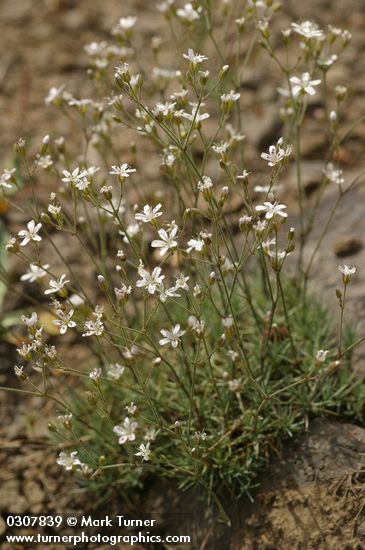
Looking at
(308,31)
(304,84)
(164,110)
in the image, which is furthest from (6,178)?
(308,31)

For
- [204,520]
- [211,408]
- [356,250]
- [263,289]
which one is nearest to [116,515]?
[204,520]

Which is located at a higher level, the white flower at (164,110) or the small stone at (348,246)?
the small stone at (348,246)

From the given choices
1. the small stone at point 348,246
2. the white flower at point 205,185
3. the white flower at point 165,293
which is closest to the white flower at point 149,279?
the white flower at point 165,293

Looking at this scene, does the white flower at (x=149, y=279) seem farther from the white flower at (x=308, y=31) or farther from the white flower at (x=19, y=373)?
the white flower at (x=308, y=31)

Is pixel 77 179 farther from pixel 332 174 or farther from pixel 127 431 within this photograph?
pixel 332 174

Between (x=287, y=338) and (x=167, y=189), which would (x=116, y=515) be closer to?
(x=287, y=338)

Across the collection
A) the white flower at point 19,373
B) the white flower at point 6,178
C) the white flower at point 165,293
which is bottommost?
the white flower at point 19,373

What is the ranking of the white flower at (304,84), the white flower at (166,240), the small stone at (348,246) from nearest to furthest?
the white flower at (166,240) → the white flower at (304,84) → the small stone at (348,246)
